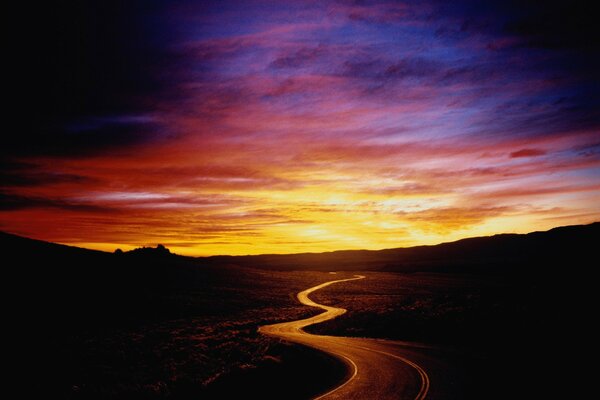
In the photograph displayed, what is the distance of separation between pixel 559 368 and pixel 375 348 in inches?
478

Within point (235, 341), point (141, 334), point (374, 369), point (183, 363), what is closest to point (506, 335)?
point (374, 369)

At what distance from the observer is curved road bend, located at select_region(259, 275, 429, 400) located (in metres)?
16.7

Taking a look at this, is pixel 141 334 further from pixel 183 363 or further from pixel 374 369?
pixel 374 369

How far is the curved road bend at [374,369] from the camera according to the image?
16.7 metres

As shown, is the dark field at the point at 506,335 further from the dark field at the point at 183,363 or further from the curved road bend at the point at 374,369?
the dark field at the point at 183,363

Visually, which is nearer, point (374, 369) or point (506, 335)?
point (374, 369)

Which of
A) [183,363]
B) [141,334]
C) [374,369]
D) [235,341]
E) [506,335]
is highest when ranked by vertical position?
[506,335]

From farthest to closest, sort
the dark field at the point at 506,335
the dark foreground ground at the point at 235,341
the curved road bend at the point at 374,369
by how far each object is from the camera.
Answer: the dark foreground ground at the point at 235,341 < the dark field at the point at 506,335 < the curved road bend at the point at 374,369

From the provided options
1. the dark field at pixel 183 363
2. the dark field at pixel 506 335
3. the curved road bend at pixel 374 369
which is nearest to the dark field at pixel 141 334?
the dark field at pixel 183 363

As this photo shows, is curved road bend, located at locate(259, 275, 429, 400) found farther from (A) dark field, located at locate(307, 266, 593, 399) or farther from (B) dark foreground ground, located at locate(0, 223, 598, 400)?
(A) dark field, located at locate(307, 266, 593, 399)

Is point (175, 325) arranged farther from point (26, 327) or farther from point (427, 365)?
point (427, 365)

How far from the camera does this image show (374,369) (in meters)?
21.3

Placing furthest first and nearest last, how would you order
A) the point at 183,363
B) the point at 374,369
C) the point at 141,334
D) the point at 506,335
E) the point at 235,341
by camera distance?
the point at 141,334 → the point at 235,341 → the point at 506,335 → the point at 183,363 → the point at 374,369

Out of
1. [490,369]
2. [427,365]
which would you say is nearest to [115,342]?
[427,365]
